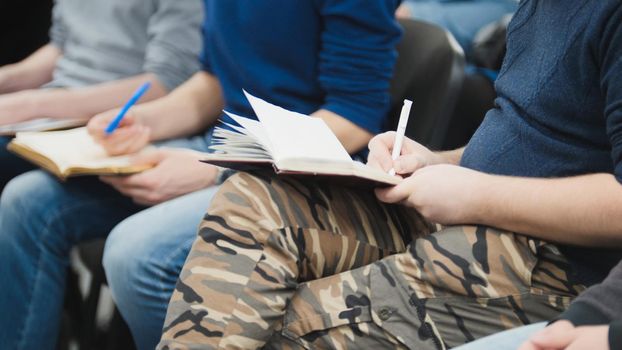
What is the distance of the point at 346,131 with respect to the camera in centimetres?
130

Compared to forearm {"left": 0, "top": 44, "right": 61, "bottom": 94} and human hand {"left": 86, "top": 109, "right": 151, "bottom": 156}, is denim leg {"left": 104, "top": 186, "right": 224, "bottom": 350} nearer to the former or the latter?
human hand {"left": 86, "top": 109, "right": 151, "bottom": 156}

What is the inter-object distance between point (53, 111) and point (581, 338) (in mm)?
1283

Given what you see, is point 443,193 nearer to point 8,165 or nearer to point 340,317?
point 340,317

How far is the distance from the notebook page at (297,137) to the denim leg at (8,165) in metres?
0.87

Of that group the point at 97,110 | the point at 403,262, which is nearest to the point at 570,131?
the point at 403,262

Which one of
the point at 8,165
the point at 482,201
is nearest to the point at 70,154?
the point at 8,165

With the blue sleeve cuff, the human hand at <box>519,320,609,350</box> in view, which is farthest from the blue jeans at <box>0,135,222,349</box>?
the human hand at <box>519,320,609,350</box>

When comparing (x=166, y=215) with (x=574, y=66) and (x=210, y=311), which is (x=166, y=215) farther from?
(x=574, y=66)

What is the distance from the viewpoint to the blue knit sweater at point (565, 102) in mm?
825

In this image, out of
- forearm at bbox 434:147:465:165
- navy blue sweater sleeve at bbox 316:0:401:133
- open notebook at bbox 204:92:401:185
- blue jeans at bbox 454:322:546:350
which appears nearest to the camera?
blue jeans at bbox 454:322:546:350

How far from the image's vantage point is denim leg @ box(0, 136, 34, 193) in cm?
168

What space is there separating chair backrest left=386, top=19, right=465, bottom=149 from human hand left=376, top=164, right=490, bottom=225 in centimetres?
37

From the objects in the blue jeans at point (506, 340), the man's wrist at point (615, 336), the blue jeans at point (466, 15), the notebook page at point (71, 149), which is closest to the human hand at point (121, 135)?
the notebook page at point (71, 149)

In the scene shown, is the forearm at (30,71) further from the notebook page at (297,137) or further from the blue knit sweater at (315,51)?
the notebook page at (297,137)
